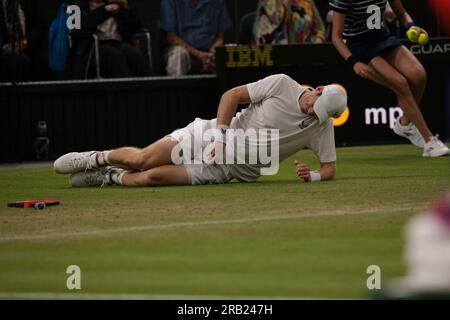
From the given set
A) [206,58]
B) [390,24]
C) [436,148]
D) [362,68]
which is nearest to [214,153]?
[362,68]

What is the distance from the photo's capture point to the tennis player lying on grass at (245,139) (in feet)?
31.2

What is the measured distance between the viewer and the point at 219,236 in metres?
6.83

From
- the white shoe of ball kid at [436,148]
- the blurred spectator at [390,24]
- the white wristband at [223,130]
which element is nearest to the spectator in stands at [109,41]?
the blurred spectator at [390,24]

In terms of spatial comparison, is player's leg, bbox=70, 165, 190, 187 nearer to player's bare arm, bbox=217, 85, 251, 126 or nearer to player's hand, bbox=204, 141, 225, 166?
player's hand, bbox=204, 141, 225, 166

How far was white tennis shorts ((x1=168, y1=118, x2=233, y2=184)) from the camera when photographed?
962 cm

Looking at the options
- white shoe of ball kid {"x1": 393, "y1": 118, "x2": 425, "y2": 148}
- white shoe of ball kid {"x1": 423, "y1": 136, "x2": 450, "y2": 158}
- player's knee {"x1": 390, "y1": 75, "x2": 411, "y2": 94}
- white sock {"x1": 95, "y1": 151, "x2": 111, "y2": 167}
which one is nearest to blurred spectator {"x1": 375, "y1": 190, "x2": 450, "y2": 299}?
white sock {"x1": 95, "y1": 151, "x2": 111, "y2": 167}

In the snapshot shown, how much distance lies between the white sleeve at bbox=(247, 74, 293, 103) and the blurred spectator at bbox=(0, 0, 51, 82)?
5510mm

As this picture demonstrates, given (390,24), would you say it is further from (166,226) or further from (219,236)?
(219,236)

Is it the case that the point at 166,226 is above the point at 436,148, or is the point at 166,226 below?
below

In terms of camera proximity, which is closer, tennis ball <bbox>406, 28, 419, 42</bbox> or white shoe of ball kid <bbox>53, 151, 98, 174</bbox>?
white shoe of ball kid <bbox>53, 151, 98, 174</bbox>

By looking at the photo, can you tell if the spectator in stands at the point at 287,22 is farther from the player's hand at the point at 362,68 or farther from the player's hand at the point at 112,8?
the player's hand at the point at 362,68

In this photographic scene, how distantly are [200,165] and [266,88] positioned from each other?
90cm

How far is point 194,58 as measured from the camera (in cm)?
1562
